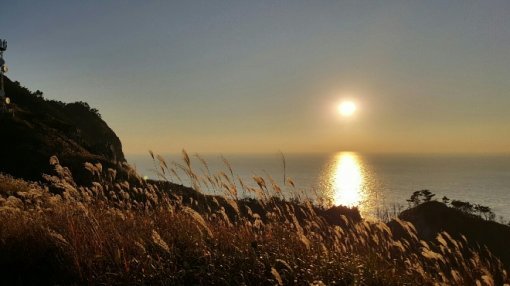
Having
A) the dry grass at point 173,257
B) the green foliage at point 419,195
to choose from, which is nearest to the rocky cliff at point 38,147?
the dry grass at point 173,257

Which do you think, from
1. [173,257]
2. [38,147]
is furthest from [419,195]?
[173,257]

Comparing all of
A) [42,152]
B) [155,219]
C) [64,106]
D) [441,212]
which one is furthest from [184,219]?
[64,106]

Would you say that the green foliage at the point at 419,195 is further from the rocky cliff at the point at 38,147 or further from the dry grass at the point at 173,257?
the dry grass at the point at 173,257

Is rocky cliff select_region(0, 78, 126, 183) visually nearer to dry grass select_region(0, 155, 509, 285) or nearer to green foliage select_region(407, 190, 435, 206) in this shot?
dry grass select_region(0, 155, 509, 285)

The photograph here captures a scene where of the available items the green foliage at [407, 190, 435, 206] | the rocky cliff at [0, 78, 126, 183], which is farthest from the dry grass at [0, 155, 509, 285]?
the green foliage at [407, 190, 435, 206]

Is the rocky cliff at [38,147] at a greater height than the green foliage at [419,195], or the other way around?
the rocky cliff at [38,147]

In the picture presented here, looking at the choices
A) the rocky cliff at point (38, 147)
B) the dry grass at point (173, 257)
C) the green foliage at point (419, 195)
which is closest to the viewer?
the dry grass at point (173, 257)

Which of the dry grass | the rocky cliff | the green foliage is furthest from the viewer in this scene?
the green foliage

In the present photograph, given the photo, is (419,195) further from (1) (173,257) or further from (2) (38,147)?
(1) (173,257)

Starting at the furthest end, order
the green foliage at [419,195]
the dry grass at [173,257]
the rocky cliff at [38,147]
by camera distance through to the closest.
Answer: the green foliage at [419,195]
the rocky cliff at [38,147]
the dry grass at [173,257]

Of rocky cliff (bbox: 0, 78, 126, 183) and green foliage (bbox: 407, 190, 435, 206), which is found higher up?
rocky cliff (bbox: 0, 78, 126, 183)

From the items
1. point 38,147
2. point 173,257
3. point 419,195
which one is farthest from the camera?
point 419,195

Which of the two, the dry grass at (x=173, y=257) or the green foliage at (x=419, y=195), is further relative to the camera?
the green foliage at (x=419, y=195)

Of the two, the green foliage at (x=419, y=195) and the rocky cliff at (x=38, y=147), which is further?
the green foliage at (x=419, y=195)
